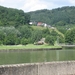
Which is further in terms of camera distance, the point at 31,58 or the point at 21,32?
the point at 21,32

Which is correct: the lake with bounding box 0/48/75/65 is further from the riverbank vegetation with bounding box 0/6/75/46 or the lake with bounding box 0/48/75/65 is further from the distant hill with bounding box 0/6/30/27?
the distant hill with bounding box 0/6/30/27

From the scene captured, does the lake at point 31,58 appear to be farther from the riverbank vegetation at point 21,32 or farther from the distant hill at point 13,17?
the distant hill at point 13,17

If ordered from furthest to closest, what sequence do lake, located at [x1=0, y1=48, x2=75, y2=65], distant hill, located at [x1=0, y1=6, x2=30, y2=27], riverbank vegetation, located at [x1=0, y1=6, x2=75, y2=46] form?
distant hill, located at [x1=0, y1=6, x2=30, y2=27] < riverbank vegetation, located at [x1=0, y1=6, x2=75, y2=46] < lake, located at [x1=0, y1=48, x2=75, y2=65]

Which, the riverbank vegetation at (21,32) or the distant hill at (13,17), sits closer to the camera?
the riverbank vegetation at (21,32)

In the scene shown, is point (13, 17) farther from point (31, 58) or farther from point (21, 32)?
point (31, 58)

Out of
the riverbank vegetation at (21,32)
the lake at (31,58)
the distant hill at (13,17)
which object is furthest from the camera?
the distant hill at (13,17)

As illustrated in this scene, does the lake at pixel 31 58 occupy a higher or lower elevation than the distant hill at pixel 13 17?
lower

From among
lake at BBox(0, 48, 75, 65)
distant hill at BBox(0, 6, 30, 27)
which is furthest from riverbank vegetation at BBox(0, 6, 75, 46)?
lake at BBox(0, 48, 75, 65)

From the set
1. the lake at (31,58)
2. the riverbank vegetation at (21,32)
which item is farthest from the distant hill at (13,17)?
the lake at (31,58)

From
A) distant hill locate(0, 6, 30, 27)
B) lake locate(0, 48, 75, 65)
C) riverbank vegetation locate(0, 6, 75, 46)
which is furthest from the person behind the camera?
distant hill locate(0, 6, 30, 27)

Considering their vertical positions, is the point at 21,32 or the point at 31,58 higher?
the point at 21,32

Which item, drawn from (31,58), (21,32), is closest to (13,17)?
(21,32)

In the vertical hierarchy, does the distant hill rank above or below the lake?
above

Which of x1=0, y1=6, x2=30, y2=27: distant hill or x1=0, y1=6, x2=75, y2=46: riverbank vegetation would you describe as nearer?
x1=0, y1=6, x2=75, y2=46: riverbank vegetation
